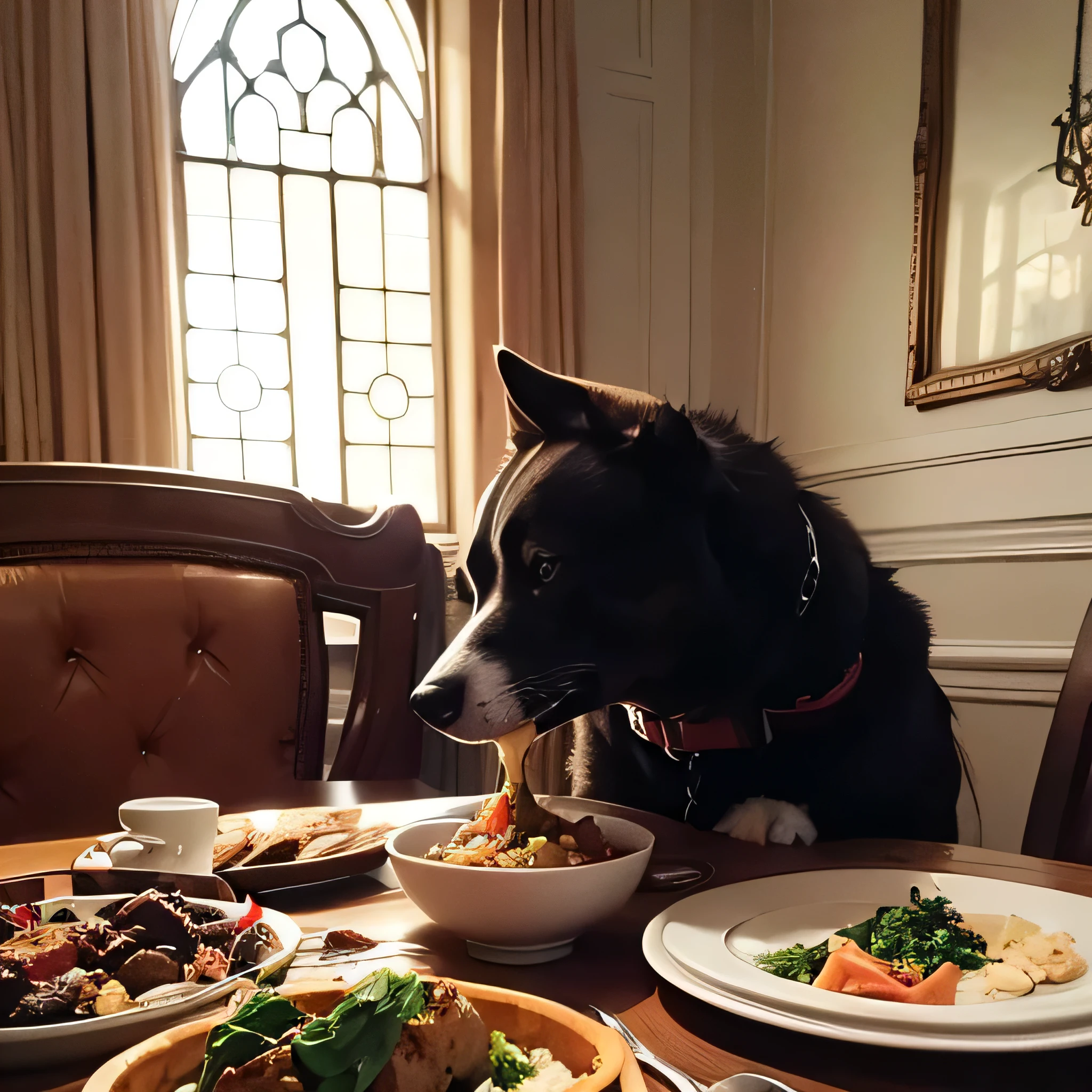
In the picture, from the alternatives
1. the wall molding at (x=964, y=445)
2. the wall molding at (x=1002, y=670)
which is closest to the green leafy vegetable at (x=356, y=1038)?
the wall molding at (x=964, y=445)

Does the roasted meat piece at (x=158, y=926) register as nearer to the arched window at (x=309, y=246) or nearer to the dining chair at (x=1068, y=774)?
the dining chair at (x=1068, y=774)

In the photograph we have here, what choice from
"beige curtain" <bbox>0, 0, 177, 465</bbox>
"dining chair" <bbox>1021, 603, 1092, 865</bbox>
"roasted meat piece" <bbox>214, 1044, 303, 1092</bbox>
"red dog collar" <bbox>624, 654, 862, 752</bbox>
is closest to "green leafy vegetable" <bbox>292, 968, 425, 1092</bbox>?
"roasted meat piece" <bbox>214, 1044, 303, 1092</bbox>

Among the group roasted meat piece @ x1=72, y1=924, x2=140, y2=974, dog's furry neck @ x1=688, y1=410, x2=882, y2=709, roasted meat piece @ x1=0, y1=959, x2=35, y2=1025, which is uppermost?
dog's furry neck @ x1=688, y1=410, x2=882, y2=709

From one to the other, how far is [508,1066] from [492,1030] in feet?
0.08

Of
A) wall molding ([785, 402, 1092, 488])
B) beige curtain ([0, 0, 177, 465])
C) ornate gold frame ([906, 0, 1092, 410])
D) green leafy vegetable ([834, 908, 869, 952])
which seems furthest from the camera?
beige curtain ([0, 0, 177, 465])

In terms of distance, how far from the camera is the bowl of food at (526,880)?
468 mm

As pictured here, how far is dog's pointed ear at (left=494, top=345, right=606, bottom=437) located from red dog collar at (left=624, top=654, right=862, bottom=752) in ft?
0.85

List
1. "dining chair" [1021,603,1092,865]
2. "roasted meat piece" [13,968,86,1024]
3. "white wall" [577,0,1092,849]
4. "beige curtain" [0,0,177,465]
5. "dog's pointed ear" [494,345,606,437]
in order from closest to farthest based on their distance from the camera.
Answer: "roasted meat piece" [13,968,86,1024]
"dog's pointed ear" [494,345,606,437]
"dining chair" [1021,603,1092,865]
"white wall" [577,0,1092,849]
"beige curtain" [0,0,177,465]

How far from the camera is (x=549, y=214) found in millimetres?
2855

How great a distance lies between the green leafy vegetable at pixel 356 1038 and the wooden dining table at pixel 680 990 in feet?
0.43

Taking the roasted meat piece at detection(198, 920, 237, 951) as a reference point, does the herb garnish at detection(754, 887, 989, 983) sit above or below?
below

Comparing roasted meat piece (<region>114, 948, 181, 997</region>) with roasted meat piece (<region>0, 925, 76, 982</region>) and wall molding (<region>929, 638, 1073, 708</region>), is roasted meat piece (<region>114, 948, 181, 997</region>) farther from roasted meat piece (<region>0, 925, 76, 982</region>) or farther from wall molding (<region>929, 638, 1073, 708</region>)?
wall molding (<region>929, 638, 1073, 708</region>)

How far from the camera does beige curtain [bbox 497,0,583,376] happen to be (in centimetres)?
278

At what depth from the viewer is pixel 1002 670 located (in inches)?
82.8
